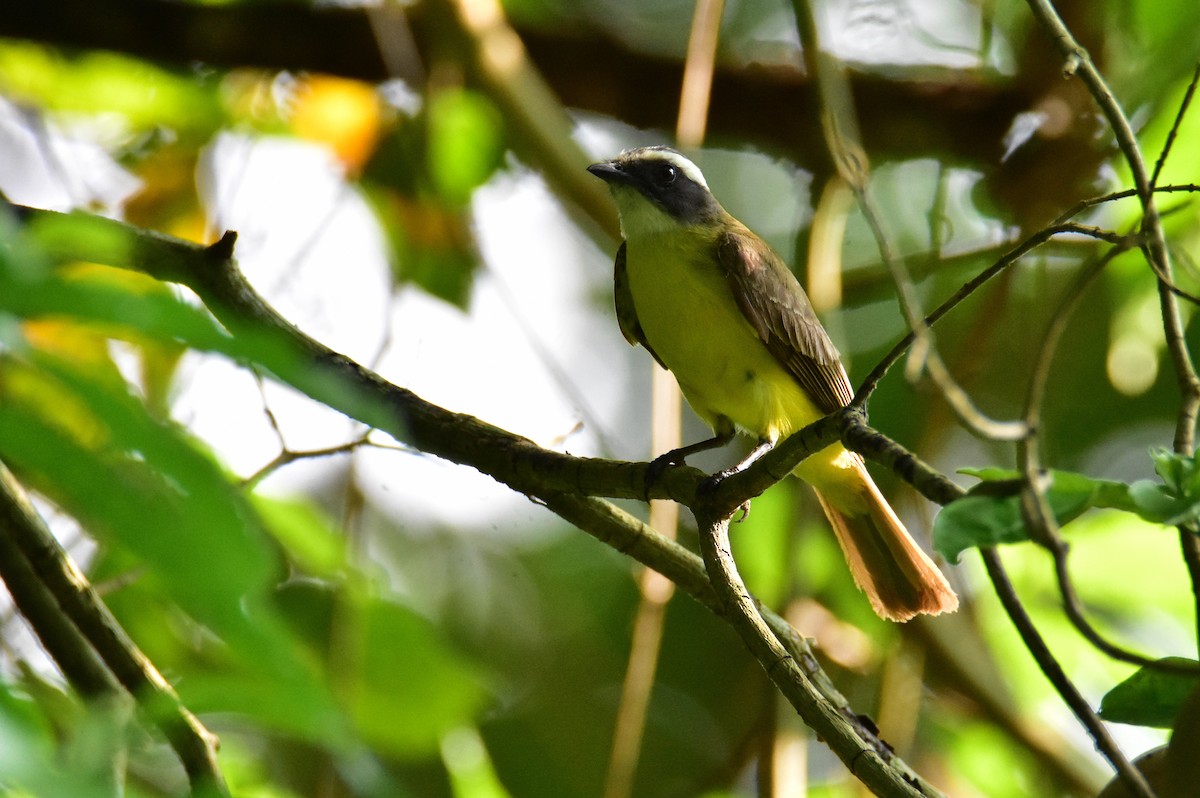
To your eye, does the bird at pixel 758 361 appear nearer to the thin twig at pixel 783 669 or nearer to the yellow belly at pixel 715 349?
the yellow belly at pixel 715 349

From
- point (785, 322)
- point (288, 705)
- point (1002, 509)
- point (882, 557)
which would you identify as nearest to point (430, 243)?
point (785, 322)

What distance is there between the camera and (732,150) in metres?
5.37

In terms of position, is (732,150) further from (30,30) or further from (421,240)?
(30,30)

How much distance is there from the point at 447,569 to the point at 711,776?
3163 millimetres

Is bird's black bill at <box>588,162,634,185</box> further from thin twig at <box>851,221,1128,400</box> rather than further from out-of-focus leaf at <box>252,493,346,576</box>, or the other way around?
thin twig at <box>851,221,1128,400</box>

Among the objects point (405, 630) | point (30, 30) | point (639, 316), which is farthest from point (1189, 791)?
point (30, 30)

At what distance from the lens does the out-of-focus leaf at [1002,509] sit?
4.42ft

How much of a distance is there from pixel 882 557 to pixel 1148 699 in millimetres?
1779

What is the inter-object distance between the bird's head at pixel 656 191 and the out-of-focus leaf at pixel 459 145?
47cm

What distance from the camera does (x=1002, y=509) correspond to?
137cm

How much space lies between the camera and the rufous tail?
329 cm

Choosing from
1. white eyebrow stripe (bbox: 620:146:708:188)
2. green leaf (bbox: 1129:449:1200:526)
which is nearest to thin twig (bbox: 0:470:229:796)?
green leaf (bbox: 1129:449:1200:526)

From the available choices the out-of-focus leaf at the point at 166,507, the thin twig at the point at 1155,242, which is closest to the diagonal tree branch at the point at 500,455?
the thin twig at the point at 1155,242

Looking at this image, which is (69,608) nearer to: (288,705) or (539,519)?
(288,705)
